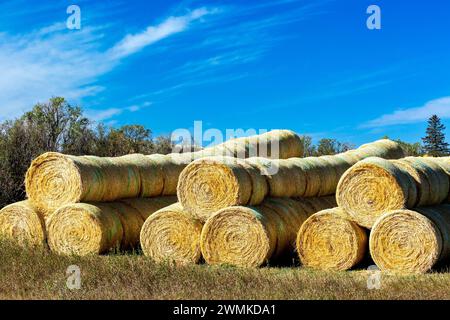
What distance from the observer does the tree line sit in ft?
69.2

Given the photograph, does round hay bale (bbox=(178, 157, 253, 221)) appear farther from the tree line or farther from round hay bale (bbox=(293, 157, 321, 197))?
the tree line

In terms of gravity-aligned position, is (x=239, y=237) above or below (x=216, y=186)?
below

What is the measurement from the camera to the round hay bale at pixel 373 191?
10984 mm

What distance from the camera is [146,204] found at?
13992mm

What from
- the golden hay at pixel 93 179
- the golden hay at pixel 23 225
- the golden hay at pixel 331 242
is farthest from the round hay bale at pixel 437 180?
the golden hay at pixel 23 225

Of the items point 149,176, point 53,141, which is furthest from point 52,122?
point 149,176

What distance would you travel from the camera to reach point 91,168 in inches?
514

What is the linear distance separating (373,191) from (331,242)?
1102 millimetres

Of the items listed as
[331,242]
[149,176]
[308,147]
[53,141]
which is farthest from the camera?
[308,147]

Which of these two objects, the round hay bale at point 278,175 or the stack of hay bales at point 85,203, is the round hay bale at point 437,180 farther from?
the stack of hay bales at point 85,203

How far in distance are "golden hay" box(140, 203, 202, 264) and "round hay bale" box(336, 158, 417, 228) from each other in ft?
8.71

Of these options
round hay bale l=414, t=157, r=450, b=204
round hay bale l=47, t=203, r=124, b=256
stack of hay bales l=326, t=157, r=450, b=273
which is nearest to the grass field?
stack of hay bales l=326, t=157, r=450, b=273

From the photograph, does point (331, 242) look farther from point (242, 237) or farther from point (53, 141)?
point (53, 141)
